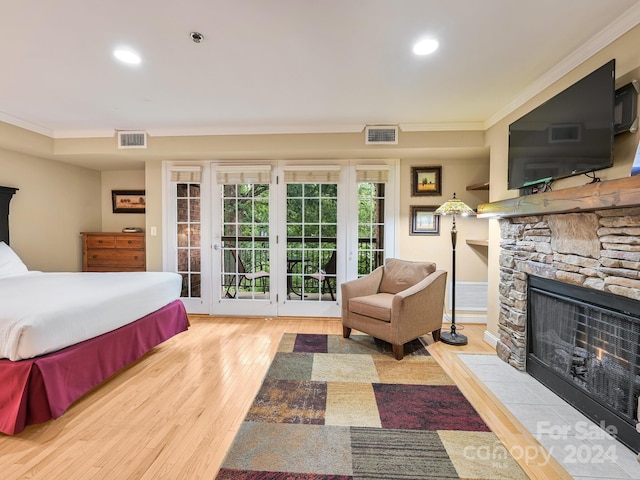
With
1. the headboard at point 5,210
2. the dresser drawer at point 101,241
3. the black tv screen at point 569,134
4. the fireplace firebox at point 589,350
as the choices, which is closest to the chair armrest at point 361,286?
the fireplace firebox at point 589,350

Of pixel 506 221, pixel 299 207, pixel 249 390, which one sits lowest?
pixel 249 390

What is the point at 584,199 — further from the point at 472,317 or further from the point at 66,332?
the point at 66,332

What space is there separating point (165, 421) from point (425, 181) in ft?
12.2

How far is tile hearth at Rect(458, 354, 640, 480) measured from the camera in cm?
150

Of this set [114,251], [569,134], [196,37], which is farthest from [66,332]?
[569,134]

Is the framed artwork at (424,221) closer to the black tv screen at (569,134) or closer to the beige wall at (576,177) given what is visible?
the beige wall at (576,177)

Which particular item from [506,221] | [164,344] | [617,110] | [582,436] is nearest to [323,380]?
[582,436]

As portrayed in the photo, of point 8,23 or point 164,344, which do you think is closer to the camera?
point 8,23

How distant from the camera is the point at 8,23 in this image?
1744mm

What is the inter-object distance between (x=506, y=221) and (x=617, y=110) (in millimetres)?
1203

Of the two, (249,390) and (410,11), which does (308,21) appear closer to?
(410,11)

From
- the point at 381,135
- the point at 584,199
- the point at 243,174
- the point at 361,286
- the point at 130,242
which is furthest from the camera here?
the point at 130,242

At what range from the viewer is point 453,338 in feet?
10.4

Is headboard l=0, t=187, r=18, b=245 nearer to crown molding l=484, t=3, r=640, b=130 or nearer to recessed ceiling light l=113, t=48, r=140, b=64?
recessed ceiling light l=113, t=48, r=140, b=64
